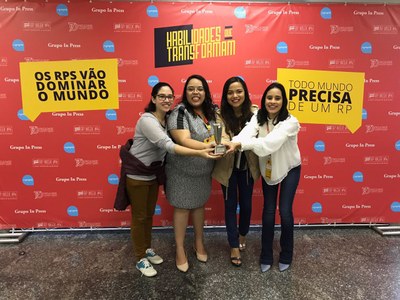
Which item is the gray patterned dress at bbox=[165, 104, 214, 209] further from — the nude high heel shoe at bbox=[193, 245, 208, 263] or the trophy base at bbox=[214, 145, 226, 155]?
the nude high heel shoe at bbox=[193, 245, 208, 263]

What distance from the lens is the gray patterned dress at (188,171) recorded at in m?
2.11

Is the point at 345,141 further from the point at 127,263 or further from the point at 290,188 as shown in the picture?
the point at 127,263

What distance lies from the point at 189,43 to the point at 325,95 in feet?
4.67

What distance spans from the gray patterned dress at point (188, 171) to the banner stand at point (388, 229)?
1.98 meters

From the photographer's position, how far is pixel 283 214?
2252 mm

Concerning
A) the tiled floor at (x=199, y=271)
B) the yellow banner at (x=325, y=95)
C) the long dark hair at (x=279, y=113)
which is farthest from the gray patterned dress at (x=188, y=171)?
the yellow banner at (x=325, y=95)

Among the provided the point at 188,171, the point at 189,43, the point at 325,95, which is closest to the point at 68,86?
the point at 189,43

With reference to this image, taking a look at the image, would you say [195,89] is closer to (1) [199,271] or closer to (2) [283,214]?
(2) [283,214]

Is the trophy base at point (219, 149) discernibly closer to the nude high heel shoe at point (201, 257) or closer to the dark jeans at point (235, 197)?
the dark jeans at point (235, 197)

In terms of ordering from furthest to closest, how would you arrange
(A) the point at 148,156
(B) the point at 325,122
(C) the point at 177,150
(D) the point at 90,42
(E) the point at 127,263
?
(B) the point at 325,122 → (D) the point at 90,42 → (E) the point at 127,263 → (A) the point at 148,156 → (C) the point at 177,150

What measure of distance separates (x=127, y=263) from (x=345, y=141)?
2395 millimetres

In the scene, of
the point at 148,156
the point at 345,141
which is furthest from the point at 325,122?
the point at 148,156

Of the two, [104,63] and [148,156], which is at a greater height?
[104,63]

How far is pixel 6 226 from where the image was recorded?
9.57 feet
